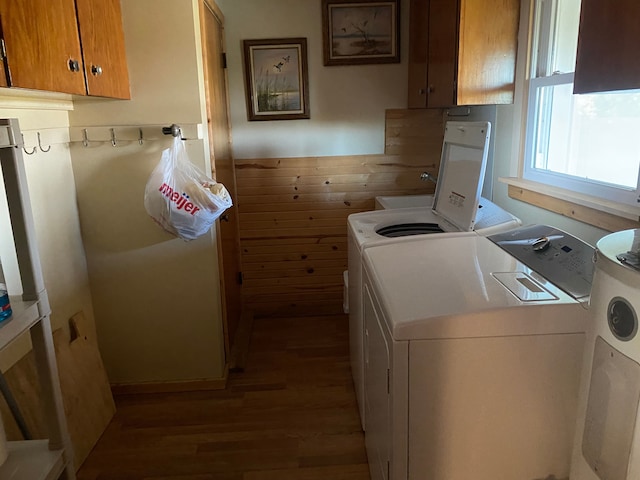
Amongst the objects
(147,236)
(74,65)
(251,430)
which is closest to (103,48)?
(74,65)

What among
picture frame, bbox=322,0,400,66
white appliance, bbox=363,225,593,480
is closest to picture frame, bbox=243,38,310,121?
picture frame, bbox=322,0,400,66

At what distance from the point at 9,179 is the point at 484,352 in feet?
3.79

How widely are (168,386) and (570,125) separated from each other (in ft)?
7.34

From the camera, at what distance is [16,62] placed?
4.48 ft

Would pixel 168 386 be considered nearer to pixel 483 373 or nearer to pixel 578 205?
pixel 483 373

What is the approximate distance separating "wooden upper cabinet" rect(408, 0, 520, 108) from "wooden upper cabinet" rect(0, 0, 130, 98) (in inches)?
57.3

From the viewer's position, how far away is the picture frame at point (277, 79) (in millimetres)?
3000

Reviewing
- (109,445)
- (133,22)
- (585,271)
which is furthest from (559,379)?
(133,22)

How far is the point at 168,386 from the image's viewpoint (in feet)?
8.22

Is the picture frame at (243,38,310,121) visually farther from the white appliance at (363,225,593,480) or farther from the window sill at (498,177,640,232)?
the white appliance at (363,225,593,480)

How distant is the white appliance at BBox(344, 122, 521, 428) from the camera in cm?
186

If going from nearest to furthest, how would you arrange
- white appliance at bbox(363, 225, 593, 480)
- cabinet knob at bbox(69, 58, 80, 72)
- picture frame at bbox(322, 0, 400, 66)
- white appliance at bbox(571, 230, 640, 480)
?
white appliance at bbox(571, 230, 640, 480) → white appliance at bbox(363, 225, 593, 480) → cabinet knob at bbox(69, 58, 80, 72) → picture frame at bbox(322, 0, 400, 66)

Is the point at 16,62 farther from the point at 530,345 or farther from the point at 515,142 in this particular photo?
the point at 515,142

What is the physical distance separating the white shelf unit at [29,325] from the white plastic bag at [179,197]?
958 mm
